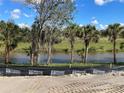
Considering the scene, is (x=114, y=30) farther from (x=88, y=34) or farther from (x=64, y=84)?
(x=64, y=84)

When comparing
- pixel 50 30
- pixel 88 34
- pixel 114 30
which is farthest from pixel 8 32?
pixel 114 30

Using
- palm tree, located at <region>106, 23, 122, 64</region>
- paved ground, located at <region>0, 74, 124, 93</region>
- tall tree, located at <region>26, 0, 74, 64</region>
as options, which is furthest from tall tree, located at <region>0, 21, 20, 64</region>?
paved ground, located at <region>0, 74, 124, 93</region>

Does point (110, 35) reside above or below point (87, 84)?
above

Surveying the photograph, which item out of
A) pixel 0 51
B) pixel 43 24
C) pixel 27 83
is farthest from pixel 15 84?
pixel 0 51

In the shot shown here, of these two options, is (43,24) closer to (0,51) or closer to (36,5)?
(36,5)

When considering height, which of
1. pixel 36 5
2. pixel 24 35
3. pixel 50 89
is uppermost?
pixel 36 5

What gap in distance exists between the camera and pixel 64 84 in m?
27.6

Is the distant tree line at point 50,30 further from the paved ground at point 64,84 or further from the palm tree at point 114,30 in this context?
the paved ground at point 64,84

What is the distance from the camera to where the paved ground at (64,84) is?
24812 millimetres

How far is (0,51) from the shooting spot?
10000cm

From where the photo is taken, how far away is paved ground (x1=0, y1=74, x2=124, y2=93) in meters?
24.8

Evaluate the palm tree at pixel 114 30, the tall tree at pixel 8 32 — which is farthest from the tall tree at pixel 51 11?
the palm tree at pixel 114 30

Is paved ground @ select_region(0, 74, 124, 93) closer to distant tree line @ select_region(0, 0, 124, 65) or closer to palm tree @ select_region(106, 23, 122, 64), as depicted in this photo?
distant tree line @ select_region(0, 0, 124, 65)

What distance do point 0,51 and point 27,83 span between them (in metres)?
73.0
